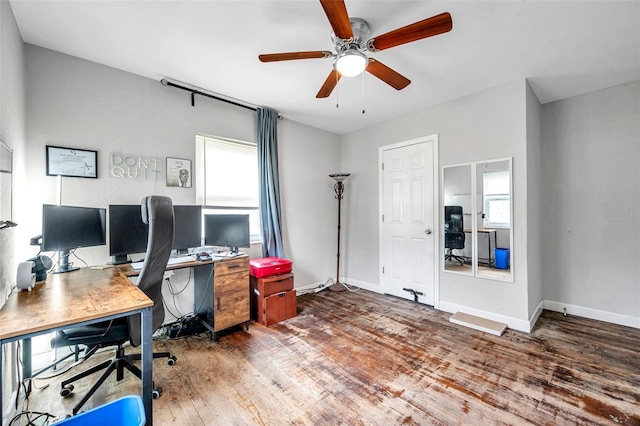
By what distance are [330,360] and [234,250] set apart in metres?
1.52

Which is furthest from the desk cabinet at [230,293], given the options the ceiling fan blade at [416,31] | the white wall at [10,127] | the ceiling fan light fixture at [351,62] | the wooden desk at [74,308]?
the ceiling fan blade at [416,31]

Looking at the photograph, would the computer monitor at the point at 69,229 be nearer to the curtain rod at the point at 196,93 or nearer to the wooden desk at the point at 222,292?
the wooden desk at the point at 222,292

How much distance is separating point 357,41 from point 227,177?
2.13m

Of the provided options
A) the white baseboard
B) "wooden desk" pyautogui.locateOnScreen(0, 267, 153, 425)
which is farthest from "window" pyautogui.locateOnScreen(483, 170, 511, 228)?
"wooden desk" pyautogui.locateOnScreen(0, 267, 153, 425)

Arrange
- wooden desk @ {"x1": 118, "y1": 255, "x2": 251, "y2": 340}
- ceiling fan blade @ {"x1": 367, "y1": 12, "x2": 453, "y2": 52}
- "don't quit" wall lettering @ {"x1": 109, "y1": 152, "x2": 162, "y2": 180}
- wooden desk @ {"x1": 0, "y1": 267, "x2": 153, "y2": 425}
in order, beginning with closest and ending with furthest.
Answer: wooden desk @ {"x1": 0, "y1": 267, "x2": 153, "y2": 425} < ceiling fan blade @ {"x1": 367, "y1": 12, "x2": 453, "y2": 52} < "don't quit" wall lettering @ {"x1": 109, "y1": 152, "x2": 162, "y2": 180} < wooden desk @ {"x1": 118, "y1": 255, "x2": 251, "y2": 340}

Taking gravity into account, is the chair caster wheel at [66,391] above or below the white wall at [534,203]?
below

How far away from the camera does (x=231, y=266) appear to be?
266cm

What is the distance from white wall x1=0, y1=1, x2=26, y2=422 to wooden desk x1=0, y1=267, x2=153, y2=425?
23cm

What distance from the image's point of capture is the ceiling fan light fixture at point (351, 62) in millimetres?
1801

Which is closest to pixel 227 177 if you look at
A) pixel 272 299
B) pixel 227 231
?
pixel 227 231

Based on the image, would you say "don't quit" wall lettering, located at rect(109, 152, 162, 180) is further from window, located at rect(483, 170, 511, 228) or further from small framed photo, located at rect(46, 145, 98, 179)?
window, located at rect(483, 170, 511, 228)

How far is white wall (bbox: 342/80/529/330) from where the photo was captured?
8.91ft

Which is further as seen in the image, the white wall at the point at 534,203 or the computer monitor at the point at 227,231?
the computer monitor at the point at 227,231

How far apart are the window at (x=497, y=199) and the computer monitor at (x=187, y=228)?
317 cm
